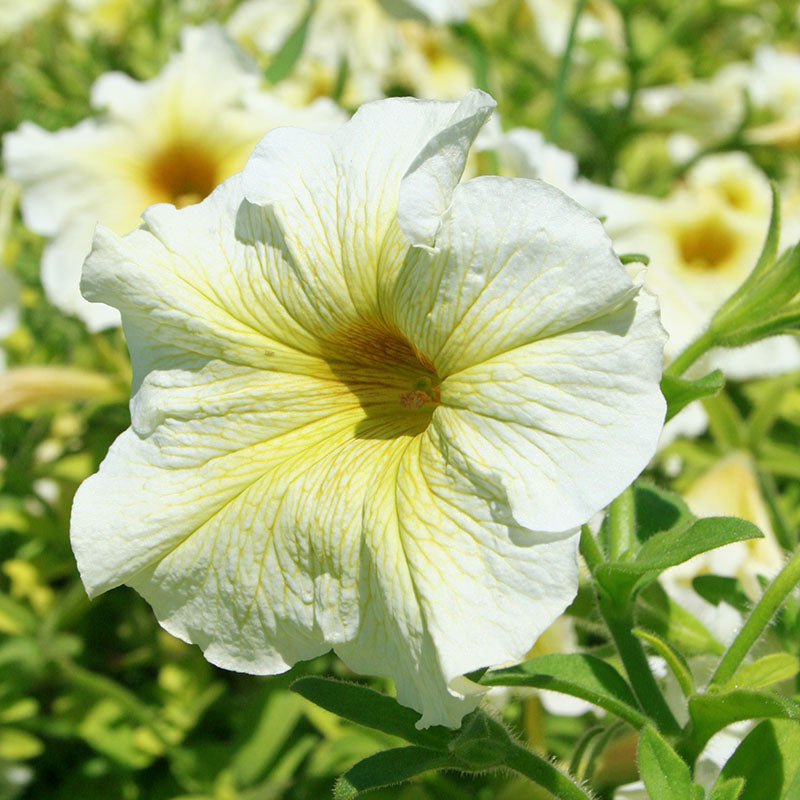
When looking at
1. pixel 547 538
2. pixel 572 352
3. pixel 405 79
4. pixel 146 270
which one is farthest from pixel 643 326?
pixel 405 79

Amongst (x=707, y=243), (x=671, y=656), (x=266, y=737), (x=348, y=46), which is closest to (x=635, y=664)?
(x=671, y=656)

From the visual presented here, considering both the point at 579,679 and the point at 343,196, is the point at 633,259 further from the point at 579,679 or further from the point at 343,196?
the point at 579,679

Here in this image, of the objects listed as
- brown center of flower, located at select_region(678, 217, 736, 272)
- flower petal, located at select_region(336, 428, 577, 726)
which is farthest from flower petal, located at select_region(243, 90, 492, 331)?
brown center of flower, located at select_region(678, 217, 736, 272)

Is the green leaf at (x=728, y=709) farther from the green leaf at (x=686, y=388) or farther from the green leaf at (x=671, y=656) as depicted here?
the green leaf at (x=686, y=388)

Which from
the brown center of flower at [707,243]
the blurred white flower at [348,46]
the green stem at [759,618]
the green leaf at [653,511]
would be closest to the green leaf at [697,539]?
the green stem at [759,618]

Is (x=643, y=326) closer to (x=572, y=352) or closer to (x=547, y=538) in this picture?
(x=572, y=352)

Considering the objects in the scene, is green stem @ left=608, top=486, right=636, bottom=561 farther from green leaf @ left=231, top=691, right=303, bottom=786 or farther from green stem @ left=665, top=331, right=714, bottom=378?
green leaf @ left=231, top=691, right=303, bottom=786
